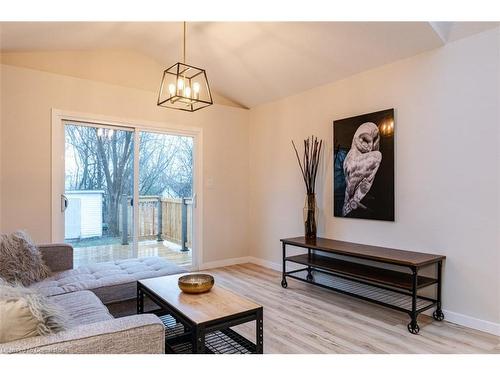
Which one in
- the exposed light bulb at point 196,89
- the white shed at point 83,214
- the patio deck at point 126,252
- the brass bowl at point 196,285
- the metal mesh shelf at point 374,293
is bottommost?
the metal mesh shelf at point 374,293

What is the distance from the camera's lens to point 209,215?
465 centimetres

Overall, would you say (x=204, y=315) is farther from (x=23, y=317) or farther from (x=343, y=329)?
(x=343, y=329)

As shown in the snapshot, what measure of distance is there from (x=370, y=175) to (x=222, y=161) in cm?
219

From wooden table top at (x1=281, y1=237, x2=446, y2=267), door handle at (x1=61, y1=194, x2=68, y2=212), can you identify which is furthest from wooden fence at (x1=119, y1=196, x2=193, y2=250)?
wooden table top at (x1=281, y1=237, x2=446, y2=267)

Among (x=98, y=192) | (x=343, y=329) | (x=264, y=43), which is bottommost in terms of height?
(x=343, y=329)

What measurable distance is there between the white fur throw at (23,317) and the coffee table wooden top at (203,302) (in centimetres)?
67

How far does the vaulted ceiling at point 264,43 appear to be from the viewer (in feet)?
9.20

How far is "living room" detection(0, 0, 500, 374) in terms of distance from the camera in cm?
229

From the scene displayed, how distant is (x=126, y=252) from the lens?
13.3ft

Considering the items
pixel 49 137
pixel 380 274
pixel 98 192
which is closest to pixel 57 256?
pixel 98 192

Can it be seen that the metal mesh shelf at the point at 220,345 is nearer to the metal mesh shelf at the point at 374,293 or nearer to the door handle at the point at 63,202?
the metal mesh shelf at the point at 374,293

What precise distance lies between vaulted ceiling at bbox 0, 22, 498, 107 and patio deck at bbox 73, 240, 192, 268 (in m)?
2.23

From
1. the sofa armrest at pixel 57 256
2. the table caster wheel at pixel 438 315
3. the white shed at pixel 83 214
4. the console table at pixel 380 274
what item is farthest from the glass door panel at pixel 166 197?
the table caster wheel at pixel 438 315

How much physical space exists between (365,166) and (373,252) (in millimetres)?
900
